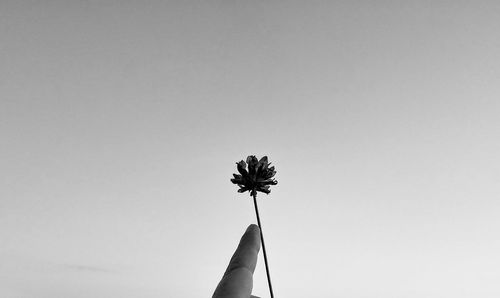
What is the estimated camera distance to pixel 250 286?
534cm

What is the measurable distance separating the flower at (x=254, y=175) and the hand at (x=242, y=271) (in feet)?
44.8

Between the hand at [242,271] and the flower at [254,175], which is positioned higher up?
the flower at [254,175]

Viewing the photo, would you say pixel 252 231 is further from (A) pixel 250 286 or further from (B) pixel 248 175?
(B) pixel 248 175

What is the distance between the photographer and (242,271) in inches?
216

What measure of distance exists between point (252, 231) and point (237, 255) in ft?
1.73

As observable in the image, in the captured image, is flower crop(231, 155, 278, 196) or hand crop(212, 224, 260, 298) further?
flower crop(231, 155, 278, 196)

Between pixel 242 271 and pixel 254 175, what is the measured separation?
14835 millimetres

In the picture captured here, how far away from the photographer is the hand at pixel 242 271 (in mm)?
5078

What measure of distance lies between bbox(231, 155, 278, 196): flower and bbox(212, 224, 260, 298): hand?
1366cm

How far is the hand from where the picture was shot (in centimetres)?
508

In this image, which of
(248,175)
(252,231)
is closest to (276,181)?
(248,175)

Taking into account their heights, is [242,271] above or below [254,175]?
below

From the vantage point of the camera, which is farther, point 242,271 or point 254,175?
point 254,175

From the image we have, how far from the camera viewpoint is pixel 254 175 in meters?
20.3
